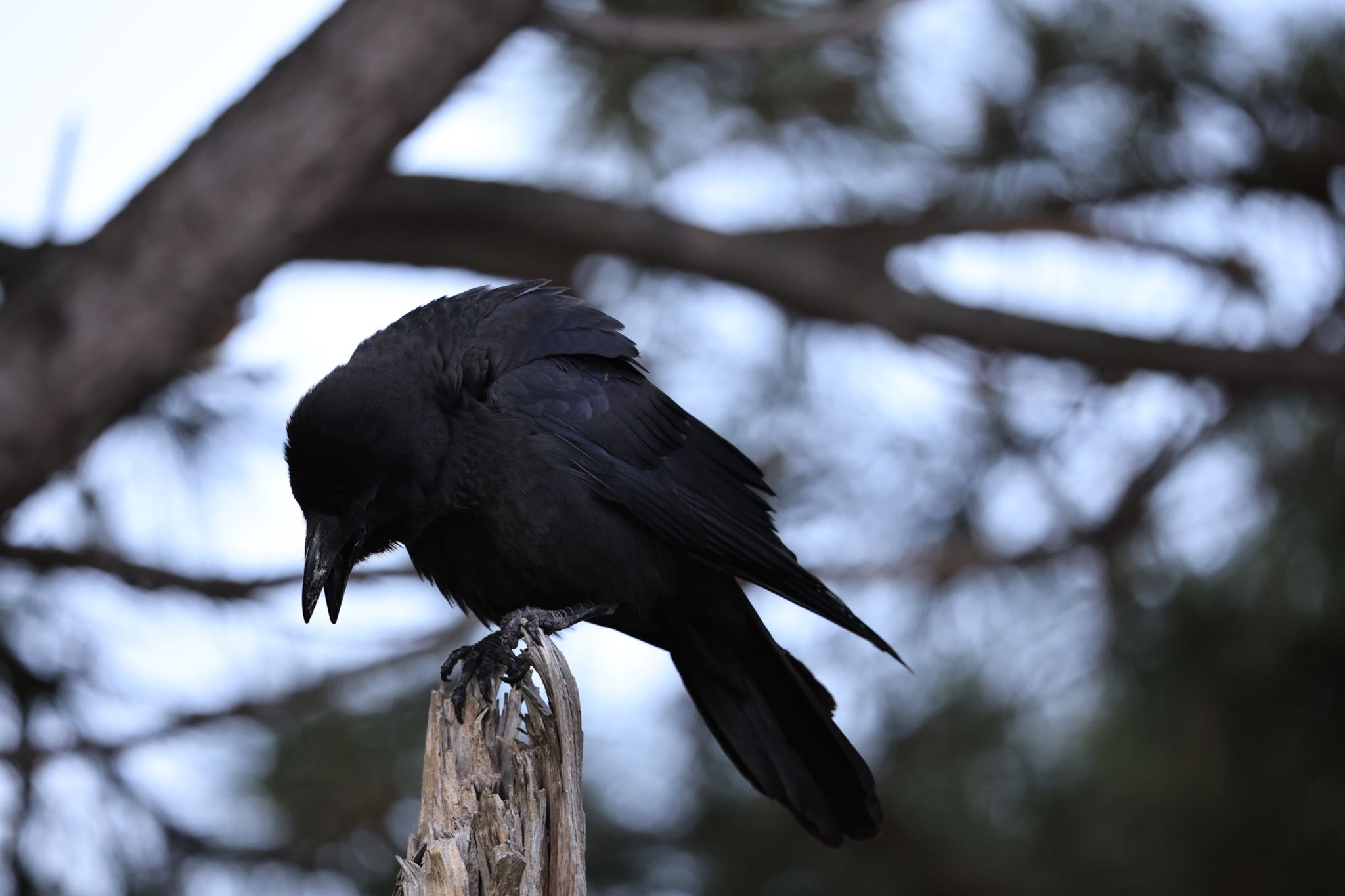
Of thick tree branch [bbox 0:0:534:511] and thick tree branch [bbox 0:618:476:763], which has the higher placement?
thick tree branch [bbox 0:0:534:511]

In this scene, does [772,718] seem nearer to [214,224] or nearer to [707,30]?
[214,224]

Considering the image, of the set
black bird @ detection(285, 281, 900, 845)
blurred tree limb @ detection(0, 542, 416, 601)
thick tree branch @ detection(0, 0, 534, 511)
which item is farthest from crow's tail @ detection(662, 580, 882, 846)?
thick tree branch @ detection(0, 0, 534, 511)

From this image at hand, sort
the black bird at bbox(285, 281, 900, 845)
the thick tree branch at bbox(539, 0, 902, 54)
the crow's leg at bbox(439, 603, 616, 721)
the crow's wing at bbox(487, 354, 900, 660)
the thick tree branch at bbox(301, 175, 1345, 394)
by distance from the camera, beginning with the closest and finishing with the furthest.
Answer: the crow's leg at bbox(439, 603, 616, 721) < the black bird at bbox(285, 281, 900, 845) < the crow's wing at bbox(487, 354, 900, 660) < the thick tree branch at bbox(539, 0, 902, 54) < the thick tree branch at bbox(301, 175, 1345, 394)

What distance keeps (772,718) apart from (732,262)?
2.24 metres

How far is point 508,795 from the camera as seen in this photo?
107 inches

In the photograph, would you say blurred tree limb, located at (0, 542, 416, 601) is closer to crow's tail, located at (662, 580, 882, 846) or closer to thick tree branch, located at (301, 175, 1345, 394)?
crow's tail, located at (662, 580, 882, 846)

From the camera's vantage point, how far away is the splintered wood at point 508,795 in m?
2.56

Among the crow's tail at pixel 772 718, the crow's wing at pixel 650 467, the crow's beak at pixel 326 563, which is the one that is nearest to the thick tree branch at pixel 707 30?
the crow's wing at pixel 650 467

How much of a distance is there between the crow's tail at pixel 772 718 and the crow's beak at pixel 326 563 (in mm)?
893

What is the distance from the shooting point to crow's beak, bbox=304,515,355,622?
9.82ft

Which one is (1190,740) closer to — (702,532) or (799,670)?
(799,670)

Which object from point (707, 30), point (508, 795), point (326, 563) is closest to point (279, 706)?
point (326, 563)

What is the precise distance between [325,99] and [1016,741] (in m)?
A: 4.04

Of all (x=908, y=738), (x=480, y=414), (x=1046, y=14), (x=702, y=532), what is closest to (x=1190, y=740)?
(x=908, y=738)
